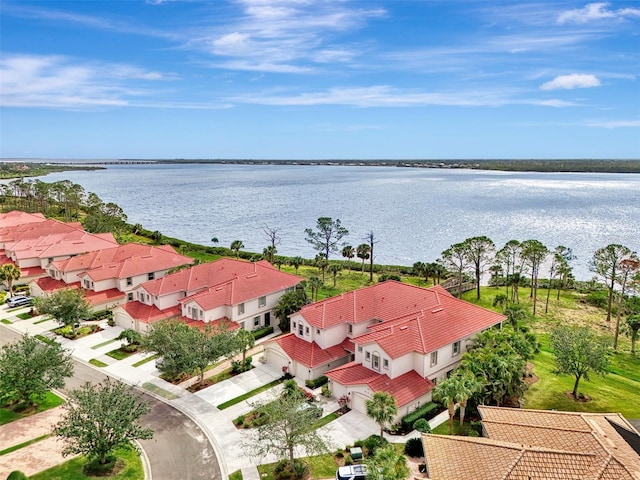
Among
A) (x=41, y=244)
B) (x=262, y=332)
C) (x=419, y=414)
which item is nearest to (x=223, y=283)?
(x=262, y=332)

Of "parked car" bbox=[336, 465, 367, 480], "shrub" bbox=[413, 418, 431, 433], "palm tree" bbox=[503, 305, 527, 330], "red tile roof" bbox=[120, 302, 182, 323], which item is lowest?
"shrub" bbox=[413, 418, 431, 433]

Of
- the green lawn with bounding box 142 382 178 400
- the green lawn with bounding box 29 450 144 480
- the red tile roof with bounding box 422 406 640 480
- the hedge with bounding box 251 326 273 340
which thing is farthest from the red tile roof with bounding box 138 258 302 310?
the red tile roof with bounding box 422 406 640 480

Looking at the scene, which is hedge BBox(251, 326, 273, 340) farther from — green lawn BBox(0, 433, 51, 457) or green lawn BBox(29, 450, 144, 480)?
green lawn BBox(0, 433, 51, 457)

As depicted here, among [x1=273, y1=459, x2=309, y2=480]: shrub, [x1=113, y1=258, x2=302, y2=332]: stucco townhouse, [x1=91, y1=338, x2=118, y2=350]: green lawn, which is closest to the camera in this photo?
[x1=273, y1=459, x2=309, y2=480]: shrub

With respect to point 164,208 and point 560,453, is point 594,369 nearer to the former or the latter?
point 560,453

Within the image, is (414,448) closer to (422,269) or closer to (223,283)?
(223,283)

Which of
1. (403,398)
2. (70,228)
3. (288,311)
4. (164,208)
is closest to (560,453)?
(403,398)
